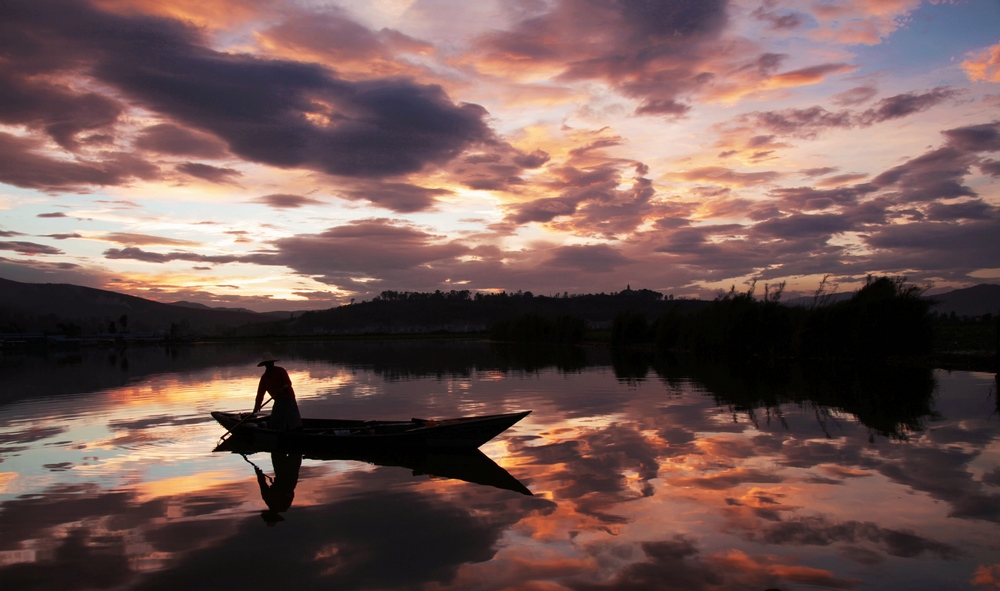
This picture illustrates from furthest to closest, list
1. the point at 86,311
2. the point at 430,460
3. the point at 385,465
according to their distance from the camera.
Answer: the point at 86,311
the point at 430,460
the point at 385,465

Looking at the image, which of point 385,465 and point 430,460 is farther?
point 430,460

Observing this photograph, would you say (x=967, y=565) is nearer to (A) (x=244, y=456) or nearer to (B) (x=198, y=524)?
(B) (x=198, y=524)

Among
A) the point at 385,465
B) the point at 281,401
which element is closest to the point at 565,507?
the point at 385,465

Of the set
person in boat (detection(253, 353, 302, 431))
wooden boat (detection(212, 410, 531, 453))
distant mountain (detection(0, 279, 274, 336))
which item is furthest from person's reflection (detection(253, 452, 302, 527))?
distant mountain (detection(0, 279, 274, 336))

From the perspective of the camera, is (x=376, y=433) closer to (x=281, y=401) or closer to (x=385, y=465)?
(x=385, y=465)

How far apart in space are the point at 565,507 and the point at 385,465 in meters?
4.33

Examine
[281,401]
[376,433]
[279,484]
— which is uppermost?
[281,401]

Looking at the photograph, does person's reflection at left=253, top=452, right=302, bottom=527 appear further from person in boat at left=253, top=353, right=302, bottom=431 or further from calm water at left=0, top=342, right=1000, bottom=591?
person in boat at left=253, top=353, right=302, bottom=431

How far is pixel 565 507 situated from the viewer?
9016mm

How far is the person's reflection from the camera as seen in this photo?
9.27 m

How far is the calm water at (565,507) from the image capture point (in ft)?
22.6

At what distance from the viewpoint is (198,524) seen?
28.7 ft

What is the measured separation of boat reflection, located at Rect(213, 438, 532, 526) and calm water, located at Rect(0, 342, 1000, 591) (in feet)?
0.80

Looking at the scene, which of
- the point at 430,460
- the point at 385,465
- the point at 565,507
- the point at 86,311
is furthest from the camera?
the point at 86,311
